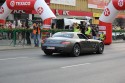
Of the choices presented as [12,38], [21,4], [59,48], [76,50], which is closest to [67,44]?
[59,48]

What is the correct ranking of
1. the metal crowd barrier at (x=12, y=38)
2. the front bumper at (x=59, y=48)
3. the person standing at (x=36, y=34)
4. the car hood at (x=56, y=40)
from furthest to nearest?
the person standing at (x=36, y=34) → the metal crowd barrier at (x=12, y=38) → the car hood at (x=56, y=40) → the front bumper at (x=59, y=48)

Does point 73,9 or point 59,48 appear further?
point 73,9

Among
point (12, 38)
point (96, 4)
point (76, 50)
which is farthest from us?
point (96, 4)

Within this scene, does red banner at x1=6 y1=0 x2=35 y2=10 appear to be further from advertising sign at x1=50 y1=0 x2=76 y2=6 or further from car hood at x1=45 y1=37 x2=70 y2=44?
advertising sign at x1=50 y1=0 x2=76 y2=6

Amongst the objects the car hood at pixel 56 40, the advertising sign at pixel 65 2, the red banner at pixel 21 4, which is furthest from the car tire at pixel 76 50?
the advertising sign at pixel 65 2

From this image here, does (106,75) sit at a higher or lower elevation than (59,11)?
lower

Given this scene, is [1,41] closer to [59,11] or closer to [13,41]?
[13,41]

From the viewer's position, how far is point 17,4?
27391 millimetres

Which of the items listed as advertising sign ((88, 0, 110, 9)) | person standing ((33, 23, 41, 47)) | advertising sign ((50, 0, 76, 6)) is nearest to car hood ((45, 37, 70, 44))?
person standing ((33, 23, 41, 47))

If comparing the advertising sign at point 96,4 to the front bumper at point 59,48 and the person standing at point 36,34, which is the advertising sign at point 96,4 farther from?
the front bumper at point 59,48

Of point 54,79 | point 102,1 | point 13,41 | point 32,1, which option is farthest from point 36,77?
point 102,1

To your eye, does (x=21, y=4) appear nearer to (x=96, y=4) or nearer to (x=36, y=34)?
(x=36, y=34)

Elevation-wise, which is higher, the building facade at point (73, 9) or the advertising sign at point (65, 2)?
the advertising sign at point (65, 2)

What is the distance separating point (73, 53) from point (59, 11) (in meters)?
31.9
